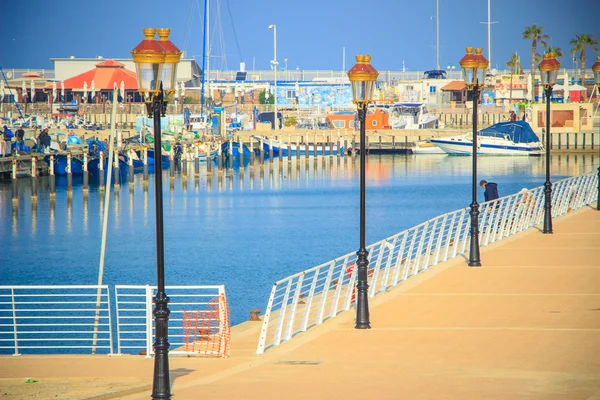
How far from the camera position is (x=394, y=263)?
107 feet

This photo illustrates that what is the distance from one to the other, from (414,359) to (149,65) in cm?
564

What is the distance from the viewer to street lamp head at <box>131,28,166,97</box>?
1194 cm

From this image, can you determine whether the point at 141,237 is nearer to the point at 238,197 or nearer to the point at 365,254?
the point at 238,197

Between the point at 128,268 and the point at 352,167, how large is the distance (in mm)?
55397

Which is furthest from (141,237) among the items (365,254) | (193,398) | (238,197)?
(193,398)

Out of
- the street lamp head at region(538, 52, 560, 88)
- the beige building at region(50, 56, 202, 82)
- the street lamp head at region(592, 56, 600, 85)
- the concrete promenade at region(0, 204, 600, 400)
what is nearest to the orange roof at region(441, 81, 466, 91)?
the beige building at region(50, 56, 202, 82)

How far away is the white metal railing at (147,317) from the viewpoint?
15.3 m

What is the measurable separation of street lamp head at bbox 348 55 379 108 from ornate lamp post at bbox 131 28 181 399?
5282mm

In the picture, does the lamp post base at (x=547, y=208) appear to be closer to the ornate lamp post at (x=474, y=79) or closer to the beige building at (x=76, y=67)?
the ornate lamp post at (x=474, y=79)

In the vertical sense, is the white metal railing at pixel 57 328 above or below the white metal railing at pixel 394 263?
below

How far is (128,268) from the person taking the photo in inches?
1479

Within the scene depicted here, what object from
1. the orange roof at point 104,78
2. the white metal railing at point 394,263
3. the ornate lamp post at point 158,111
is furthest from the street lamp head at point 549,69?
the orange roof at point 104,78

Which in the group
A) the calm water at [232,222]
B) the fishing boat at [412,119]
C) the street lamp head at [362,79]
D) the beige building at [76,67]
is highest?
the beige building at [76,67]

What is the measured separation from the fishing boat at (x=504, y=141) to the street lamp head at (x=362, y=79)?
8454 cm
